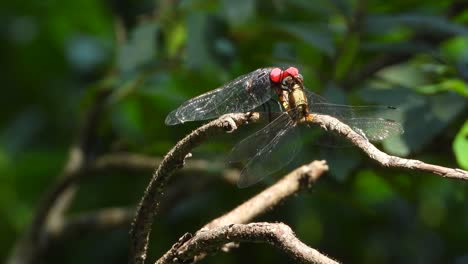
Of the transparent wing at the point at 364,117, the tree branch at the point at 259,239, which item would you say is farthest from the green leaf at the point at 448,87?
the tree branch at the point at 259,239

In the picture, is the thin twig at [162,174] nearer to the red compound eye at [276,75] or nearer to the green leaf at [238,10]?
the red compound eye at [276,75]

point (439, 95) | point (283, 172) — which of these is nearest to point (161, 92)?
point (283, 172)

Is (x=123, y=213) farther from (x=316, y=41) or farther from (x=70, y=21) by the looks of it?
(x=70, y=21)

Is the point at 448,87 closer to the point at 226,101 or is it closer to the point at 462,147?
the point at 462,147

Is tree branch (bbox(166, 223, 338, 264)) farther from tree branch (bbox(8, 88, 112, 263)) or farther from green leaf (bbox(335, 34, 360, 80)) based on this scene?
tree branch (bbox(8, 88, 112, 263))

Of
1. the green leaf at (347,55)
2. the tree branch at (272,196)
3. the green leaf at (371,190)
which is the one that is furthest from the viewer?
the green leaf at (371,190)

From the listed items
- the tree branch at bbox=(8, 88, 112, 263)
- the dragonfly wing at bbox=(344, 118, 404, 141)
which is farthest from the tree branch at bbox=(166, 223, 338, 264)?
the tree branch at bbox=(8, 88, 112, 263)

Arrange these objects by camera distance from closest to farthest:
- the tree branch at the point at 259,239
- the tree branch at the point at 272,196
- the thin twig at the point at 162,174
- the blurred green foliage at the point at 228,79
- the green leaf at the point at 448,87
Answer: the tree branch at the point at 259,239, the thin twig at the point at 162,174, the tree branch at the point at 272,196, the green leaf at the point at 448,87, the blurred green foliage at the point at 228,79

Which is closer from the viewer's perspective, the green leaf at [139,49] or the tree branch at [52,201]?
the green leaf at [139,49]
